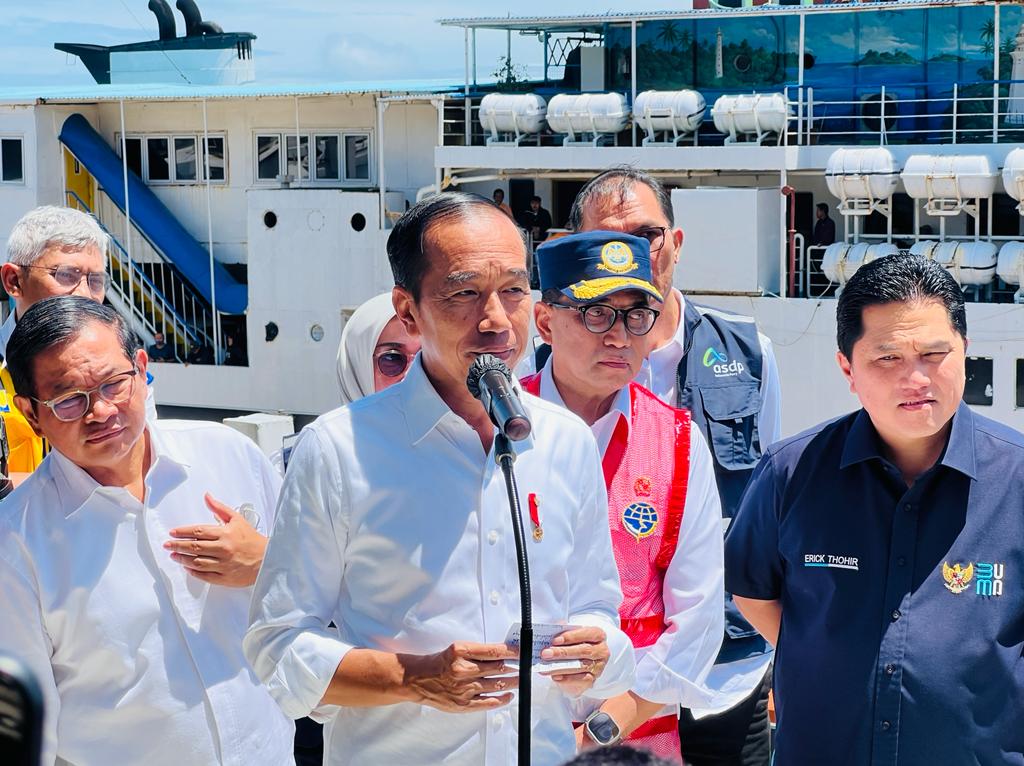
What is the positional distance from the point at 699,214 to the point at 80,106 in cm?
1040

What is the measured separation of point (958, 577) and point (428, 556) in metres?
1.02

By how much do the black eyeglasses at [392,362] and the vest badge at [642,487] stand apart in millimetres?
824

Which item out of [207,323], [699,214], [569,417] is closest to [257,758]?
[569,417]

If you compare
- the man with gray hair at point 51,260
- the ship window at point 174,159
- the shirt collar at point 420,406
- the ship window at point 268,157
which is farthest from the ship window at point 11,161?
the shirt collar at point 420,406

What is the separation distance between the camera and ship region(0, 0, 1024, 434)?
560 inches

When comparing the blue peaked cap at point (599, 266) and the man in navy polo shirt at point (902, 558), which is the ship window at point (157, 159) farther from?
the man in navy polo shirt at point (902, 558)

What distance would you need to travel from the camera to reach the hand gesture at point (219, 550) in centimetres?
258

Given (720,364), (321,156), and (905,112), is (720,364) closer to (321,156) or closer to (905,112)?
(905,112)

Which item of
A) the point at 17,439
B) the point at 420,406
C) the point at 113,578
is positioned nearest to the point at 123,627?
the point at 113,578

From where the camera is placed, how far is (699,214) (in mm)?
14516

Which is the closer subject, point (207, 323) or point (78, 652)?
point (78, 652)

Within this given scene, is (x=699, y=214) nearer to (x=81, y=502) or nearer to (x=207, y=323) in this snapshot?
(x=207, y=323)

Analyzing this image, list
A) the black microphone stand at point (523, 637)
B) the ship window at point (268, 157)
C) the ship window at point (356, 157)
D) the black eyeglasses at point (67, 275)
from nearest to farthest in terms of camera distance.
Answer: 1. the black microphone stand at point (523, 637)
2. the black eyeglasses at point (67, 275)
3. the ship window at point (356, 157)
4. the ship window at point (268, 157)

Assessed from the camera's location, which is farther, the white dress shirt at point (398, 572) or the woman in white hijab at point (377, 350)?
the woman in white hijab at point (377, 350)
